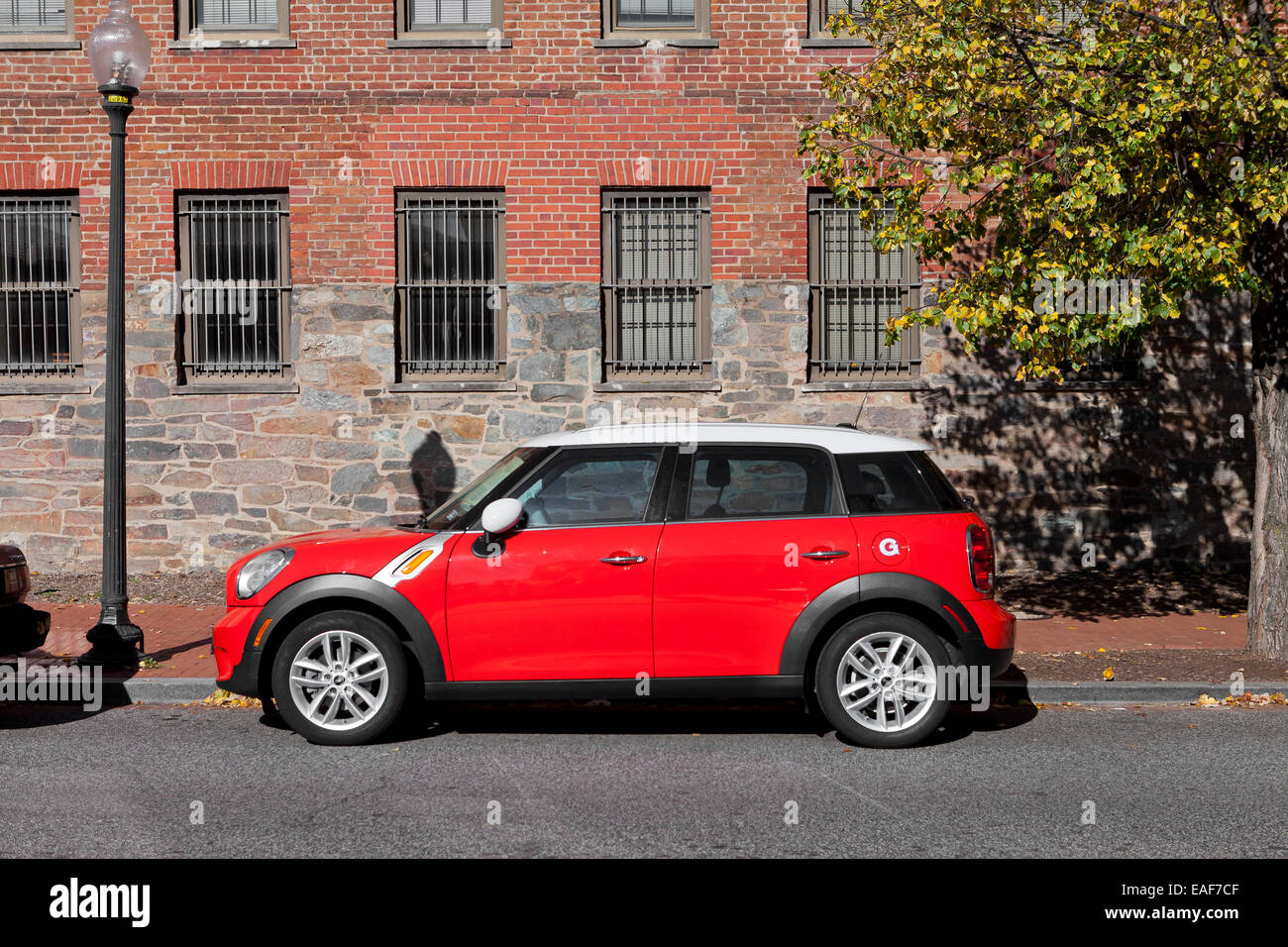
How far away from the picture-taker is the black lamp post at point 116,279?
8.98 metres

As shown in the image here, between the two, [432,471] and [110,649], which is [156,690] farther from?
[432,471]

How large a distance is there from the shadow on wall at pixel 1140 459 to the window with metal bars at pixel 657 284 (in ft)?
8.22

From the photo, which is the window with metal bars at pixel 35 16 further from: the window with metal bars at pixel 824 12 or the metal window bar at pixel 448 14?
the window with metal bars at pixel 824 12

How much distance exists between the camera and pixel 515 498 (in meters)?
6.86

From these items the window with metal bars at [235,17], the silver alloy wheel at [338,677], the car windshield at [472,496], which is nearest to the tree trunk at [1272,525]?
the car windshield at [472,496]

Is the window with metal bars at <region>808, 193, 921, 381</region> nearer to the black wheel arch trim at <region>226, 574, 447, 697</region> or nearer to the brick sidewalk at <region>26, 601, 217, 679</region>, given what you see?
the brick sidewalk at <region>26, 601, 217, 679</region>

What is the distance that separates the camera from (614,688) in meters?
6.67

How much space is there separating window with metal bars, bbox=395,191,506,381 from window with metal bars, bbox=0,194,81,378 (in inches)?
134

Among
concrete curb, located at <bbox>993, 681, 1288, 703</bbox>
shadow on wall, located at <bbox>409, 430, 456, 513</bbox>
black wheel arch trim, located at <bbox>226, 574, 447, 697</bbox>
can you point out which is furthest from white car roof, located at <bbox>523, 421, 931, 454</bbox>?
shadow on wall, located at <bbox>409, 430, 456, 513</bbox>

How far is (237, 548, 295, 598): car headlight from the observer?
6824 mm

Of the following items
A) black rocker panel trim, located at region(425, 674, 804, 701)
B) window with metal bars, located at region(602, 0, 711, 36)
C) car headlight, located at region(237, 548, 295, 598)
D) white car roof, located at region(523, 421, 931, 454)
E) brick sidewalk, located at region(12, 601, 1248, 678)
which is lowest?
brick sidewalk, located at region(12, 601, 1248, 678)

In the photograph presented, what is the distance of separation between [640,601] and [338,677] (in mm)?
1664
